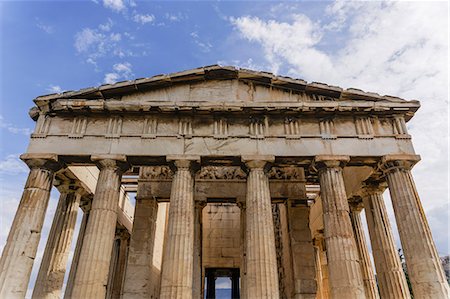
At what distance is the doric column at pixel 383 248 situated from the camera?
15375 mm

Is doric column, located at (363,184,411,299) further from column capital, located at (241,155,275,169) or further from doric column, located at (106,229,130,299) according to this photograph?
doric column, located at (106,229,130,299)

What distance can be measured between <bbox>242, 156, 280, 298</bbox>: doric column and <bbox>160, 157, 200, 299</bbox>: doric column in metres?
2.23

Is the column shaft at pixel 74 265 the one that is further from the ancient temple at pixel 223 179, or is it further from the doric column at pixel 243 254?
the doric column at pixel 243 254

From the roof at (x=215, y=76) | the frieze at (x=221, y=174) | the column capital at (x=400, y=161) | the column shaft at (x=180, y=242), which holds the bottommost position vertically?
the column shaft at (x=180, y=242)

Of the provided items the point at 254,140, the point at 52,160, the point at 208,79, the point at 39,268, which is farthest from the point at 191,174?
the point at 39,268

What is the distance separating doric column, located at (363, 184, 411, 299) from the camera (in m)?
15.4

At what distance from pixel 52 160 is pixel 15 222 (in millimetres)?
2732

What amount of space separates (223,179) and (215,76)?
216 inches

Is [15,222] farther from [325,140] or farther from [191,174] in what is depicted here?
[325,140]

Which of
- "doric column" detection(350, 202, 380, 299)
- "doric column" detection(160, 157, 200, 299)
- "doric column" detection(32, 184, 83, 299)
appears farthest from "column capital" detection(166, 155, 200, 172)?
"doric column" detection(350, 202, 380, 299)

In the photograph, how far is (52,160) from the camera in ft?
46.5

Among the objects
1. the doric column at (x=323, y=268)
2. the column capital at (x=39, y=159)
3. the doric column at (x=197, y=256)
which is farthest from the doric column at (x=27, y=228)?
the doric column at (x=323, y=268)

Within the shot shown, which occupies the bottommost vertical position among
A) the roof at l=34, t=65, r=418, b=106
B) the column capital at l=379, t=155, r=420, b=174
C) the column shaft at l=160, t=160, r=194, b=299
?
the column shaft at l=160, t=160, r=194, b=299

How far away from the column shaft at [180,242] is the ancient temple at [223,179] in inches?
1.7
